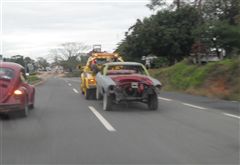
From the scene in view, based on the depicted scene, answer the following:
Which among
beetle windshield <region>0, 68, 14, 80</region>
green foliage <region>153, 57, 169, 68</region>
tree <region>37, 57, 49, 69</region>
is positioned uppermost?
beetle windshield <region>0, 68, 14, 80</region>

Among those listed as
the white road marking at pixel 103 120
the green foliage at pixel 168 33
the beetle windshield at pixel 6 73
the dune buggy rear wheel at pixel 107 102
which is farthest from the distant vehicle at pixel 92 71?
the green foliage at pixel 168 33

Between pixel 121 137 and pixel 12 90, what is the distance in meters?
4.30

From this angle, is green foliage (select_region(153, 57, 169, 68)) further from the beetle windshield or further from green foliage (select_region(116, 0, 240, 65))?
the beetle windshield

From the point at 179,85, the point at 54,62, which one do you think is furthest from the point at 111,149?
the point at 54,62

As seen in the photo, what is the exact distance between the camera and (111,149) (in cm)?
923

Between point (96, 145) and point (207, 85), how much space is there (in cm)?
1870

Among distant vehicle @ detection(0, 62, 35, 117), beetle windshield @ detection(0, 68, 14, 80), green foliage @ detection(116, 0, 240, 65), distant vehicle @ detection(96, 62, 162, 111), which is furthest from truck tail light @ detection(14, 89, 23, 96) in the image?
green foliage @ detection(116, 0, 240, 65)

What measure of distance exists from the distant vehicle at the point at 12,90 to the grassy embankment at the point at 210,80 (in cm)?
1080

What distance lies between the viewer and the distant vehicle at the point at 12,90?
535 inches

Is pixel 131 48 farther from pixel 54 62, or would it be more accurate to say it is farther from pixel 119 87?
pixel 54 62

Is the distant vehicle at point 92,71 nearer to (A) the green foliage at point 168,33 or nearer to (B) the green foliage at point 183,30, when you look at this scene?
(B) the green foliage at point 183,30

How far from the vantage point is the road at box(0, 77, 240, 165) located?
8516 mm

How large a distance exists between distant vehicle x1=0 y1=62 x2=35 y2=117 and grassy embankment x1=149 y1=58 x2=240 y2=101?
1080 centimetres

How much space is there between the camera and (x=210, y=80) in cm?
2797
